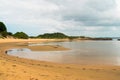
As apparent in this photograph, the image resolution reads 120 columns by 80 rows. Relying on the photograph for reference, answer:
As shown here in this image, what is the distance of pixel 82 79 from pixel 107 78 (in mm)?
1801

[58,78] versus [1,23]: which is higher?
[1,23]

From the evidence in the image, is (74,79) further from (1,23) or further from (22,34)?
(22,34)

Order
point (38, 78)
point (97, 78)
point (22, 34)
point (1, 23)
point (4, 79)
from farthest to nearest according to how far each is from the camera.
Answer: point (22, 34) < point (1, 23) < point (97, 78) < point (38, 78) < point (4, 79)

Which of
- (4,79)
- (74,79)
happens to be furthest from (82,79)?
(4,79)

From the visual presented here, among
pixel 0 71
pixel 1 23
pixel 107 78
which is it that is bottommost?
pixel 107 78

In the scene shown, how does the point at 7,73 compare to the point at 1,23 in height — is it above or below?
below

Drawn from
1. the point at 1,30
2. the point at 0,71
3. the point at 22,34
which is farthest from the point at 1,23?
the point at 0,71

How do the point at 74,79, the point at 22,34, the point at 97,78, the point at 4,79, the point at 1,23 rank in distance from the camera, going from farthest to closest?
the point at 22,34, the point at 1,23, the point at 97,78, the point at 74,79, the point at 4,79

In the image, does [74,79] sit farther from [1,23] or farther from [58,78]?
[1,23]

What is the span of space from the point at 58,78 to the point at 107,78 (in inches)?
128

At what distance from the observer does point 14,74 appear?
388 inches

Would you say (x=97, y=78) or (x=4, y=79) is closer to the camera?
(x=4, y=79)

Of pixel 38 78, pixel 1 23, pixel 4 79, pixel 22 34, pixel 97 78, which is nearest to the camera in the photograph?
pixel 4 79

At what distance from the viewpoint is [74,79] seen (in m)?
10.7
